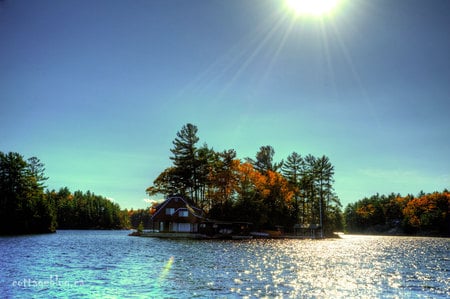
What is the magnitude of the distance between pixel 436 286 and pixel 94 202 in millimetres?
153489

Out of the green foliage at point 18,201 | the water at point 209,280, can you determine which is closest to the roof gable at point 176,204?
the green foliage at point 18,201

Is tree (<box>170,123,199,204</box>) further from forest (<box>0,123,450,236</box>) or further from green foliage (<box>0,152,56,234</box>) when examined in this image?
green foliage (<box>0,152,56,234</box>)

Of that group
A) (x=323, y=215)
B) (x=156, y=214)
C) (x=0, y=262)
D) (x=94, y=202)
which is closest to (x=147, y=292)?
(x=0, y=262)

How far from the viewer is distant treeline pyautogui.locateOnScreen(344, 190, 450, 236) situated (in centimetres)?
11112

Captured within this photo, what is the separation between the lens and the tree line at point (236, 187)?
75062 mm

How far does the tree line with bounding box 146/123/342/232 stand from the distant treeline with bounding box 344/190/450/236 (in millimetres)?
39977

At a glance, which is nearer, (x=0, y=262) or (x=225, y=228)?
(x=0, y=262)

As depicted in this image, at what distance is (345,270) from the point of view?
80.8 ft

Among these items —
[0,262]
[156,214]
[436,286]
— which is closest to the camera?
[436,286]

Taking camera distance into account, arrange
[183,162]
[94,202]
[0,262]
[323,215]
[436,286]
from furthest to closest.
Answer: [94,202] < [323,215] < [183,162] < [0,262] < [436,286]

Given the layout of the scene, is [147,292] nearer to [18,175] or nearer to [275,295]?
[275,295]

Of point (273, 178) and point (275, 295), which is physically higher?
point (273, 178)

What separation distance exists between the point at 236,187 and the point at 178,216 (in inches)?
587

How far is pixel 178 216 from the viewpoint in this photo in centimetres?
6906
